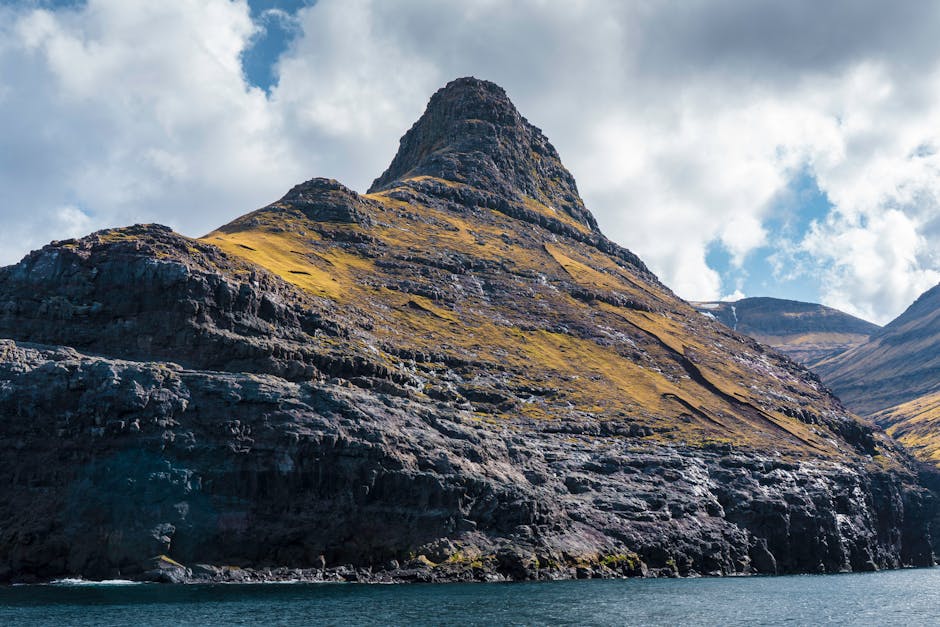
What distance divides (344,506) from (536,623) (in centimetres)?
4529

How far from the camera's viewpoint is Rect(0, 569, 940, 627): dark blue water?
87000mm

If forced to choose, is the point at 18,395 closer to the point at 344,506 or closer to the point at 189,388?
the point at 189,388

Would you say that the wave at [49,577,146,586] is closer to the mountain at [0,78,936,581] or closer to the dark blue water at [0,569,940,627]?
the mountain at [0,78,936,581]

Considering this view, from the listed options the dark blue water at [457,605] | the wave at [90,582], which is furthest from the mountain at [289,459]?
the dark blue water at [457,605]

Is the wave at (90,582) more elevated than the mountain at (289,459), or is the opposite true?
the mountain at (289,459)

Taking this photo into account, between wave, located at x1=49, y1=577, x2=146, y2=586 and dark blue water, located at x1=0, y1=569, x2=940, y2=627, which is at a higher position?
wave, located at x1=49, y1=577, x2=146, y2=586

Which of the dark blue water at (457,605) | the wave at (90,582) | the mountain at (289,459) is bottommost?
the dark blue water at (457,605)

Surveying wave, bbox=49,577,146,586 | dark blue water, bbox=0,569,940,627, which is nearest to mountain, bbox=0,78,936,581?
wave, bbox=49,577,146,586

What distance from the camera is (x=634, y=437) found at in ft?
607

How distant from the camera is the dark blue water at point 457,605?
87.0 metres

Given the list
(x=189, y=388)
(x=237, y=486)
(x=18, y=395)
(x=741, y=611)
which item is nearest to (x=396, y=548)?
(x=237, y=486)

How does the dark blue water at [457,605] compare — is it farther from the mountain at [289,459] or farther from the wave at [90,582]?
the mountain at [289,459]

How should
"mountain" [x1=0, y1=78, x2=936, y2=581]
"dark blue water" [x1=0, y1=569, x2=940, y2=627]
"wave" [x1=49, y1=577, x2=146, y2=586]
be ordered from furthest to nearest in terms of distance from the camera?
"mountain" [x1=0, y1=78, x2=936, y2=581], "wave" [x1=49, y1=577, x2=146, y2=586], "dark blue water" [x1=0, y1=569, x2=940, y2=627]

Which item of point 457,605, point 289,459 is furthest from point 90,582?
point 457,605
